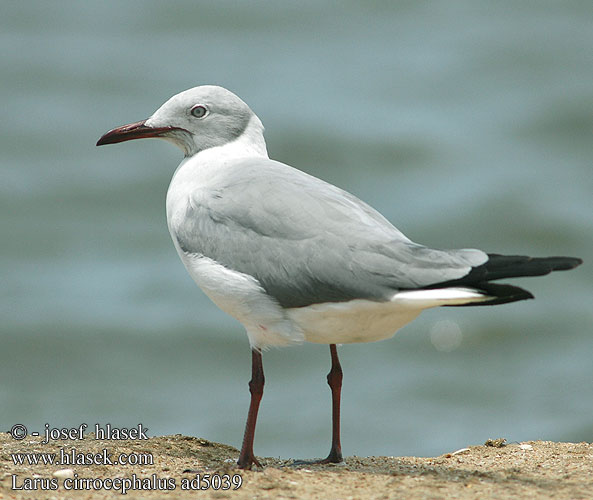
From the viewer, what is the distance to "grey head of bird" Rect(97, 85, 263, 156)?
5734 mm

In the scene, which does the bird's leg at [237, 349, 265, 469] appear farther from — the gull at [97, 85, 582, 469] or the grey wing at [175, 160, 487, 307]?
the grey wing at [175, 160, 487, 307]

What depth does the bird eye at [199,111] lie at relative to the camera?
574 centimetres

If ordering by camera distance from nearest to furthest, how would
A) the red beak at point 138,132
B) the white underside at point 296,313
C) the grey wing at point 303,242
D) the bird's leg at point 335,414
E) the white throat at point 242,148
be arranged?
the grey wing at point 303,242 → the white underside at point 296,313 → the bird's leg at point 335,414 → the white throat at point 242,148 → the red beak at point 138,132

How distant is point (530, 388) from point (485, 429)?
3.49 ft

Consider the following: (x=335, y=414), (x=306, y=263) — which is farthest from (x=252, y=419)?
(x=306, y=263)

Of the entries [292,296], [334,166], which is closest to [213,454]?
[292,296]

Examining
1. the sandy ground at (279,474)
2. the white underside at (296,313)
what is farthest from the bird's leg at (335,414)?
the white underside at (296,313)

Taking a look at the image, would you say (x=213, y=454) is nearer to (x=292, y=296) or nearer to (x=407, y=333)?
(x=292, y=296)

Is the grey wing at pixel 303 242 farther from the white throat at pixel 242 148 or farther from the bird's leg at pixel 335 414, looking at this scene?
the bird's leg at pixel 335 414

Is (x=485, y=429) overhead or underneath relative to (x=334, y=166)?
underneath

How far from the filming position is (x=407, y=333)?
11.4 meters

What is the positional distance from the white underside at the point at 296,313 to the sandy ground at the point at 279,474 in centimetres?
68

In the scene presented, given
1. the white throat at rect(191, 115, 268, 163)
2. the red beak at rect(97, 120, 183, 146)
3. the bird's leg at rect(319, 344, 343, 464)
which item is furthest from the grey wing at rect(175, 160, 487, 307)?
the bird's leg at rect(319, 344, 343, 464)

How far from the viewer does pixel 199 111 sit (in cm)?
574
